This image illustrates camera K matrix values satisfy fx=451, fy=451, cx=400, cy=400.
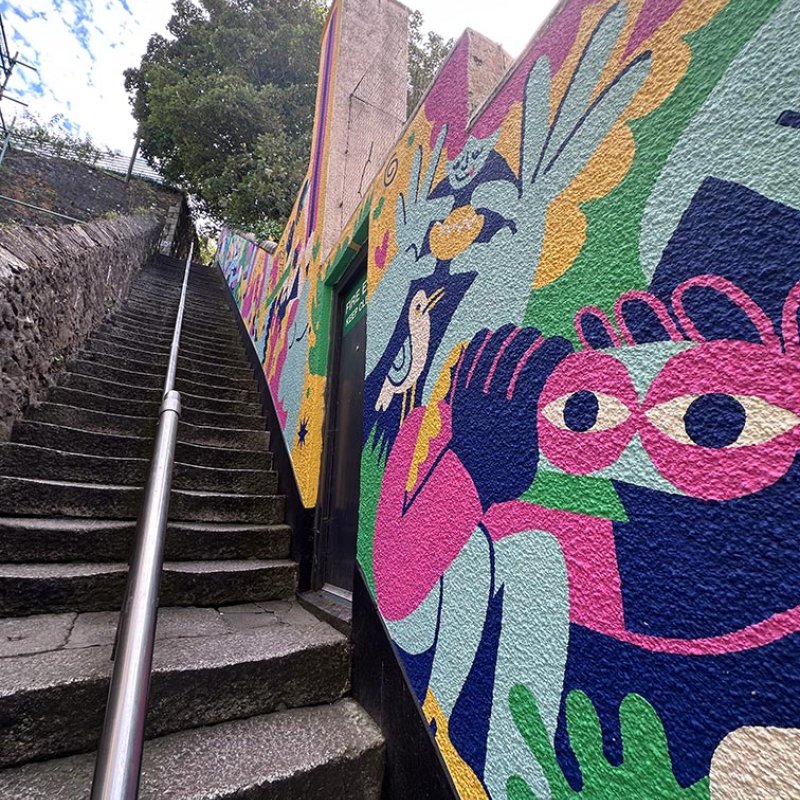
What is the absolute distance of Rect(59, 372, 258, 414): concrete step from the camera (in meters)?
3.42

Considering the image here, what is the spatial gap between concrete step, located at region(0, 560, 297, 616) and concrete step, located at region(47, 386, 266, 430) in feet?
4.60

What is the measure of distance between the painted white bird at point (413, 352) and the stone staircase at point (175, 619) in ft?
3.49

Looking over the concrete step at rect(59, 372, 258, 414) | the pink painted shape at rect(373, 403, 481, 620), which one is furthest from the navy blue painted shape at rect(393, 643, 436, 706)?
the concrete step at rect(59, 372, 258, 414)

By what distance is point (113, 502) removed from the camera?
2516mm

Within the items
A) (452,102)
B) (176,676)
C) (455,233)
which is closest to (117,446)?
(176,676)

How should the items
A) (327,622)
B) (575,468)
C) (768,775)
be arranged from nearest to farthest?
(768,775) < (575,468) < (327,622)

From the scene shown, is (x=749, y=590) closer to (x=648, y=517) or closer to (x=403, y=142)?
(x=648, y=517)

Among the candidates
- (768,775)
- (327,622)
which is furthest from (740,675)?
(327,622)

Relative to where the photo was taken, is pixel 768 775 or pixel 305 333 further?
pixel 305 333

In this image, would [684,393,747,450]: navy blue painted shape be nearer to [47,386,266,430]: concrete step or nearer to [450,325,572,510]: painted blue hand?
[450,325,572,510]: painted blue hand

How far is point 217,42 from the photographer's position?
1111 cm

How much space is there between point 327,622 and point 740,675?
1.80 m

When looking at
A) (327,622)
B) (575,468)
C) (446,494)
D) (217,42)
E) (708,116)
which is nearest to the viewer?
(708,116)

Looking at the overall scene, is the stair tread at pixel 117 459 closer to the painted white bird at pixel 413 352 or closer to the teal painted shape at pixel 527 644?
the painted white bird at pixel 413 352
